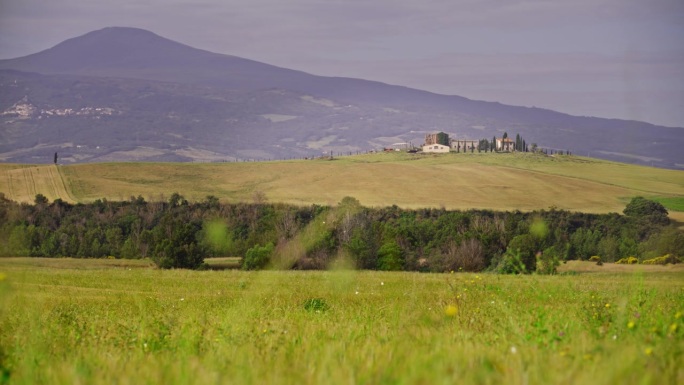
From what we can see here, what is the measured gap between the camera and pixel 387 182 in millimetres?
109500

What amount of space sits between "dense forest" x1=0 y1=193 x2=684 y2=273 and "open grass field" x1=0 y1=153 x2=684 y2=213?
339 inches

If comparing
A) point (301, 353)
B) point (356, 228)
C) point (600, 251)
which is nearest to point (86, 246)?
point (356, 228)

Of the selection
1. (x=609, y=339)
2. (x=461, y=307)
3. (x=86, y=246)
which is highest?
(x=609, y=339)

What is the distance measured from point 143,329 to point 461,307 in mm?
4596

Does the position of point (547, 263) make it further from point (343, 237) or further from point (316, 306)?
point (343, 237)

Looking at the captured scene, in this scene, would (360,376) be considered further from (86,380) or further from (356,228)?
(356,228)

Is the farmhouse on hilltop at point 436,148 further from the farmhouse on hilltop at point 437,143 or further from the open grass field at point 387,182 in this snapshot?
the open grass field at point 387,182

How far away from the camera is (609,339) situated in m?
6.96

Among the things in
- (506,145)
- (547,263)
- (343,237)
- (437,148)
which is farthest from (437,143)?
(547,263)

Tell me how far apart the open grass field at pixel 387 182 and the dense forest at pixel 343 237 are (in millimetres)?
8620

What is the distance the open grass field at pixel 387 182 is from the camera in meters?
82.4

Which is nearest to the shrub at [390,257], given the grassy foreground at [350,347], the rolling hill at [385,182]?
the rolling hill at [385,182]

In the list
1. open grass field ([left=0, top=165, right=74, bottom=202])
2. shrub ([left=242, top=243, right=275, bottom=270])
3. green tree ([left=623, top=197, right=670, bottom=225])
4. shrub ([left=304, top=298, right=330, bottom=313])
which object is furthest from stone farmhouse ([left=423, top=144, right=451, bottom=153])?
shrub ([left=304, top=298, right=330, bottom=313])

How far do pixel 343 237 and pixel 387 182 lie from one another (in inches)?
2237
